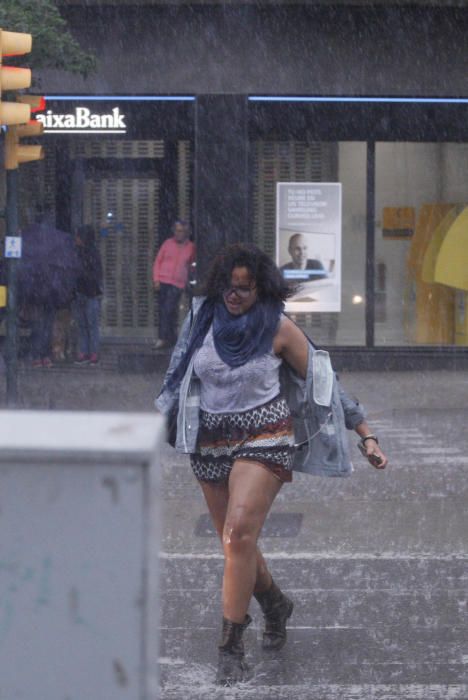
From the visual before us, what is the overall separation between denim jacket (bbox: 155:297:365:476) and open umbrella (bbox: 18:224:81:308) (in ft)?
35.1

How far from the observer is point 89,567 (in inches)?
75.6

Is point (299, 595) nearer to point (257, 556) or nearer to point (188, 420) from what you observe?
point (257, 556)

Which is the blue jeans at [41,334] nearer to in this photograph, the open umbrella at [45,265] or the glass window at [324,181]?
the open umbrella at [45,265]

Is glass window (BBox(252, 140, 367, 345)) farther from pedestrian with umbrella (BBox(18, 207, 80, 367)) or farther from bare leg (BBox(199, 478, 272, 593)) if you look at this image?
bare leg (BBox(199, 478, 272, 593))

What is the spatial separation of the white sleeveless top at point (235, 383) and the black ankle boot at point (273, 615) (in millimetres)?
895

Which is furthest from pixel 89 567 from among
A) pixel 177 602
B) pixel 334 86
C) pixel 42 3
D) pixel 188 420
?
pixel 334 86

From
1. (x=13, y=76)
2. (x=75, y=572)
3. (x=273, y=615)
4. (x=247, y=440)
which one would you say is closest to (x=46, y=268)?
(x=13, y=76)

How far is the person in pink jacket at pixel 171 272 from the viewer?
57.3ft

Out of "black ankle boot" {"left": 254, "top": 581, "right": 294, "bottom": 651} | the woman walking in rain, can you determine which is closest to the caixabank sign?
the woman walking in rain

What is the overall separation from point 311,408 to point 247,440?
0.34m

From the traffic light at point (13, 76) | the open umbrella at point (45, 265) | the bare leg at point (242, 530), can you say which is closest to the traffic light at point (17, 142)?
the traffic light at point (13, 76)

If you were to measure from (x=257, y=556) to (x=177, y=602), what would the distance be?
3.69 ft

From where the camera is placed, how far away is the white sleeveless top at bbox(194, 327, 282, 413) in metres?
5.42

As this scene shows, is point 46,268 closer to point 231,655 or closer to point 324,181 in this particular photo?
point 324,181
